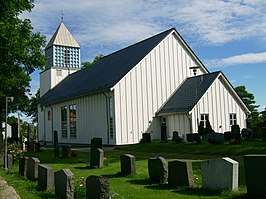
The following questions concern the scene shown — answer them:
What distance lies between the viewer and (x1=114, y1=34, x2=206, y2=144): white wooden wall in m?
30.6

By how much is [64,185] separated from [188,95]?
2346cm

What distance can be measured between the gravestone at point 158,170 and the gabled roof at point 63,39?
1702 inches

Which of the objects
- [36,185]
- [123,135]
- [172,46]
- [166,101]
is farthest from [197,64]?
[36,185]

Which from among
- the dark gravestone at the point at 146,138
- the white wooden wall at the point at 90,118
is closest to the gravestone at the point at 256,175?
the dark gravestone at the point at 146,138

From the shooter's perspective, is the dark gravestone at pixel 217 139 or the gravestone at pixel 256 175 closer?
the gravestone at pixel 256 175

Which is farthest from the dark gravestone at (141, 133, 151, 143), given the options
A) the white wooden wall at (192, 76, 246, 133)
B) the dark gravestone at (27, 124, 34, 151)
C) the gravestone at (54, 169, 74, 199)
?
the gravestone at (54, 169, 74, 199)

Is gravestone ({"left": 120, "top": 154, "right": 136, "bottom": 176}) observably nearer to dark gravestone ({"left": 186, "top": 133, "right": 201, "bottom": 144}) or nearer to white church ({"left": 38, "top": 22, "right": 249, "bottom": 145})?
dark gravestone ({"left": 186, "top": 133, "right": 201, "bottom": 144})

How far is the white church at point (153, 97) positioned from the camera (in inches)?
1202

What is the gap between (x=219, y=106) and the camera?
104 feet

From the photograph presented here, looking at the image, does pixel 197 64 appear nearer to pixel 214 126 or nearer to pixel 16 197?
pixel 214 126

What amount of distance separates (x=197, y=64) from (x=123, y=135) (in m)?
11.0

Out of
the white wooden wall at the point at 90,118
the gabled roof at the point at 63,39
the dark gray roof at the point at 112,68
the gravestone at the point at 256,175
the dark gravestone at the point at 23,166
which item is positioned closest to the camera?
the gravestone at the point at 256,175

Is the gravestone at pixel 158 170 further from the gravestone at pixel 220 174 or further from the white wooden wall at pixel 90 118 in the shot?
the white wooden wall at pixel 90 118

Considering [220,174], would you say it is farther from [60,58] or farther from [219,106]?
[60,58]
